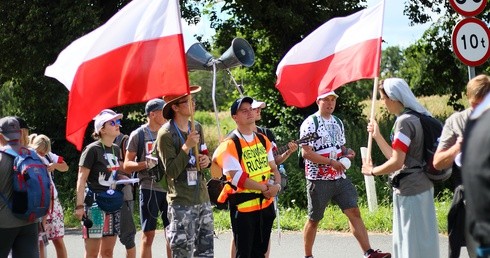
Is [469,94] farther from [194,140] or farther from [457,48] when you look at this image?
[457,48]

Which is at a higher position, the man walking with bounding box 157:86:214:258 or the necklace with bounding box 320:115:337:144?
the necklace with bounding box 320:115:337:144

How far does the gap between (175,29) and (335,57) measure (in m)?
1.83

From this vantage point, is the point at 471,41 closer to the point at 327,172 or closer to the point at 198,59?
the point at 327,172

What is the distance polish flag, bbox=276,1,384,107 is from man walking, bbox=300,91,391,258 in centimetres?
67

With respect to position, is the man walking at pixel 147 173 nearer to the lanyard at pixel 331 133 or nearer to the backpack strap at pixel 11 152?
the lanyard at pixel 331 133

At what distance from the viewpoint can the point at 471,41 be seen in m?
9.46

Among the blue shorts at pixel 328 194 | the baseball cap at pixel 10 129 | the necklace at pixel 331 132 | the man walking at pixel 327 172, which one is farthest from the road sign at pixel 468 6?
the baseball cap at pixel 10 129

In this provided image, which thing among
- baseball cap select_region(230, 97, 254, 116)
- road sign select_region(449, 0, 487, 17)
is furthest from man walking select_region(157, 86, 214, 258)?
road sign select_region(449, 0, 487, 17)

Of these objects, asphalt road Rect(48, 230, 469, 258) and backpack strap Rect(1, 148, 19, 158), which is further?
asphalt road Rect(48, 230, 469, 258)

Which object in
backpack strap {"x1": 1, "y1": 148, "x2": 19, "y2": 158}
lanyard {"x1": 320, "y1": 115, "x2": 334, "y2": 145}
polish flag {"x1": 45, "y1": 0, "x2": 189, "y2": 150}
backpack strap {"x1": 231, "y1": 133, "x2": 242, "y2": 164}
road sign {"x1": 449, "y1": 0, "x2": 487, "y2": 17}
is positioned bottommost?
backpack strap {"x1": 231, "y1": 133, "x2": 242, "y2": 164}

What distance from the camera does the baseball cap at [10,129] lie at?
24.7ft

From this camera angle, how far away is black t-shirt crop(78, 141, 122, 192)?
8.63 meters

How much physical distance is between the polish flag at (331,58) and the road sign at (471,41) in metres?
1.18

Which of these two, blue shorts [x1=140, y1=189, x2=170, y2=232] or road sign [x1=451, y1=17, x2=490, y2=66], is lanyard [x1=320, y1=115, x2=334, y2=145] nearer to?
road sign [x1=451, y1=17, x2=490, y2=66]
